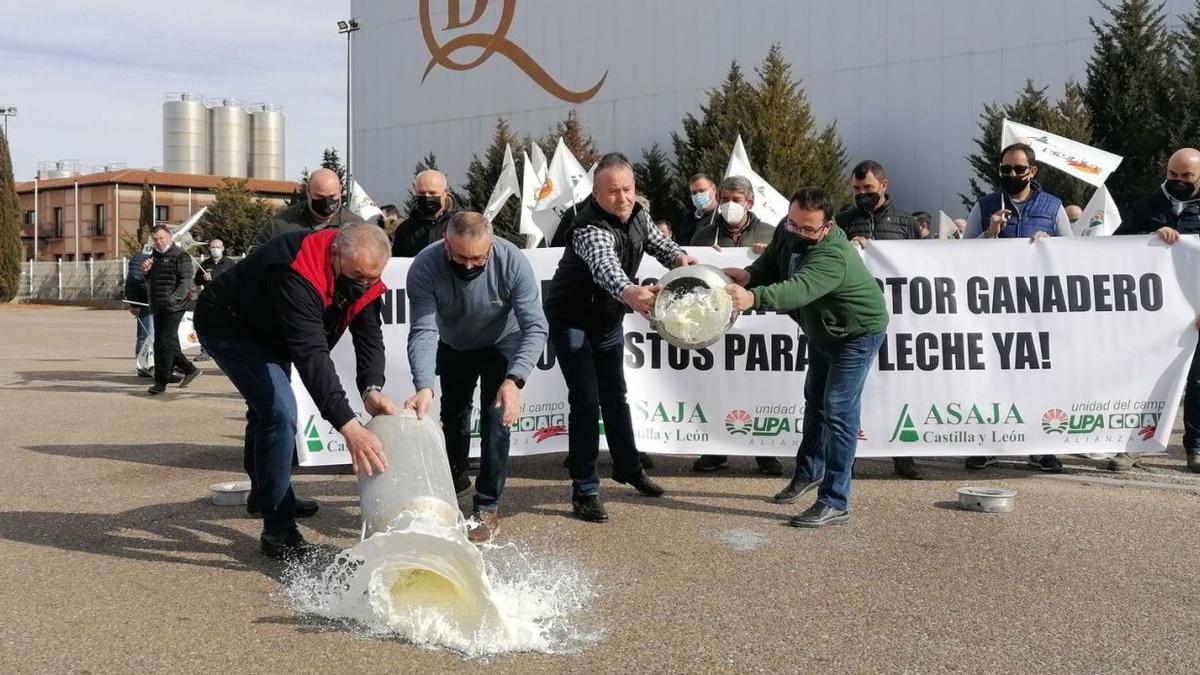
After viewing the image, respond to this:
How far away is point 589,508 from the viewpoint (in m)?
6.12

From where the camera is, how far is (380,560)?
161 inches

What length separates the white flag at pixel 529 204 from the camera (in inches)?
524

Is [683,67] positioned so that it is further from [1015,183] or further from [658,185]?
[1015,183]

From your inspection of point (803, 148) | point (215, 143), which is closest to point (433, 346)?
point (803, 148)

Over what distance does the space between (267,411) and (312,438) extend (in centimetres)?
253

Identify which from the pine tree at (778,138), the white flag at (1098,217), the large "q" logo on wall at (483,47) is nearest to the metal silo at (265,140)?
the large "q" logo on wall at (483,47)

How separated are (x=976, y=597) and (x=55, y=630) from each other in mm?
3475

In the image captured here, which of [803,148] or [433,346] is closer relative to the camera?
[433,346]

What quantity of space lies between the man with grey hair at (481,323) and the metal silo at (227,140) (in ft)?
348

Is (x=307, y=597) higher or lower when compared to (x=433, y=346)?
lower

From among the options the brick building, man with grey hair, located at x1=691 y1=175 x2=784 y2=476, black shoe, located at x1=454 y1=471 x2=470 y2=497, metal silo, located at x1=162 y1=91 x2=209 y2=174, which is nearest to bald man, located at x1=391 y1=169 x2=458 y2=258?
man with grey hair, located at x1=691 y1=175 x2=784 y2=476

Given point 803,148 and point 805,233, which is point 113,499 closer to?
point 805,233

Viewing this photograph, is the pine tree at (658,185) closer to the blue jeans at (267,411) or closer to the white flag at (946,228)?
the white flag at (946,228)

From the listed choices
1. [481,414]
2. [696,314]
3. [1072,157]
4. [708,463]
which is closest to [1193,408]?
[1072,157]
